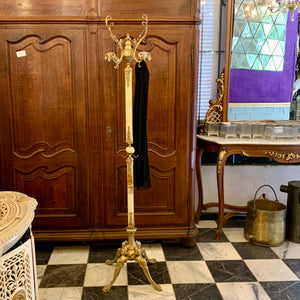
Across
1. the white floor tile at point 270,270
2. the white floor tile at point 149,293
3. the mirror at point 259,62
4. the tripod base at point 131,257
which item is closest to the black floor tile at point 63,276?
the tripod base at point 131,257

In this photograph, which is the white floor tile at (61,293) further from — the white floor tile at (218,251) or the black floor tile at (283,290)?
the black floor tile at (283,290)

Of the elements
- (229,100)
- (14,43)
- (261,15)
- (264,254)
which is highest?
(261,15)

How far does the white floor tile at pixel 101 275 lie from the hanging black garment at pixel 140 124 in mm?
665

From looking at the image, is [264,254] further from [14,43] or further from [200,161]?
[14,43]

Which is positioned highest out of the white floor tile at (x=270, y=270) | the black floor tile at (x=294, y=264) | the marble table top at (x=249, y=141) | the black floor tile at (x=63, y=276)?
the marble table top at (x=249, y=141)

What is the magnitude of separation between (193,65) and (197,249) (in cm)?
147

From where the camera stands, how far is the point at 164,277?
2.41m

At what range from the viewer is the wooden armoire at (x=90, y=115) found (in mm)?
2486

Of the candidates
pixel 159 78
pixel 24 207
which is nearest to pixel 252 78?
pixel 159 78

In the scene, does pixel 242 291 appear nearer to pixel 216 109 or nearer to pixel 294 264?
pixel 294 264

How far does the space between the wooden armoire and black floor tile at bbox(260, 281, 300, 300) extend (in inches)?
28.4

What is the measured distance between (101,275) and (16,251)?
4.00ft

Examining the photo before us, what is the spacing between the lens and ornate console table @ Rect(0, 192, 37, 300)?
4.10 ft

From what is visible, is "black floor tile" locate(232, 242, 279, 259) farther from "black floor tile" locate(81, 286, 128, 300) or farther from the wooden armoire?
"black floor tile" locate(81, 286, 128, 300)
